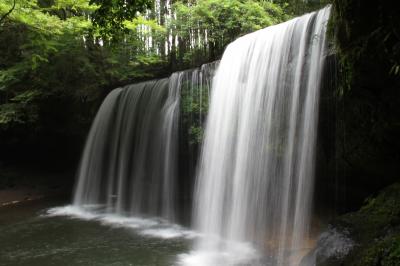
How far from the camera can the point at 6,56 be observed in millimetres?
15070

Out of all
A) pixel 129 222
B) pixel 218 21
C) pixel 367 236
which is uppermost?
pixel 218 21

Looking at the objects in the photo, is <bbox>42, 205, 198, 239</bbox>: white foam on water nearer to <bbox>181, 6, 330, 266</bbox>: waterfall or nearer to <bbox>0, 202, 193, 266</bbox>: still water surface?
<bbox>0, 202, 193, 266</bbox>: still water surface

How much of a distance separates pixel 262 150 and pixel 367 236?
12.3 ft

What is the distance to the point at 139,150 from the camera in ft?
41.4

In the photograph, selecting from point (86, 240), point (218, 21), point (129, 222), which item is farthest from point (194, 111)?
point (218, 21)

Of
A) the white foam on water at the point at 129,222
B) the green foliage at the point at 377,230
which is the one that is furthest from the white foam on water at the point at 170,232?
the green foliage at the point at 377,230

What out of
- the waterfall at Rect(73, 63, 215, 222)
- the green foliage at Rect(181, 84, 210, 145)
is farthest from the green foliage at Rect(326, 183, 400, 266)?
the waterfall at Rect(73, 63, 215, 222)

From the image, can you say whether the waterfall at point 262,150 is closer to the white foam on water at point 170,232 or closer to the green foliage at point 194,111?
the white foam on water at point 170,232

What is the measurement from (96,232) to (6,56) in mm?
9651

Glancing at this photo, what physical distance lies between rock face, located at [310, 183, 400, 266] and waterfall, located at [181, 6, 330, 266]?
80.2 inches

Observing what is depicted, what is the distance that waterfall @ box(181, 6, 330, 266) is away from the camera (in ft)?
21.8

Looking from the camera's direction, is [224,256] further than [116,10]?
Yes

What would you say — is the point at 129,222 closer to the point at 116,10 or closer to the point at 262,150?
the point at 262,150

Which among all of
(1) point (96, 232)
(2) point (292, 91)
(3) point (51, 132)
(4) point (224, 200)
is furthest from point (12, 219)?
Answer: (2) point (292, 91)
